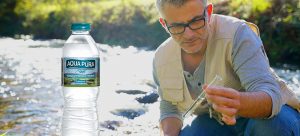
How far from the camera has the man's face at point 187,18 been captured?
3.34 meters

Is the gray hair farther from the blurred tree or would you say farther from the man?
the blurred tree

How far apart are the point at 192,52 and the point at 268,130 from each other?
2.15ft

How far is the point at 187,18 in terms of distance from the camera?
11.0 feet

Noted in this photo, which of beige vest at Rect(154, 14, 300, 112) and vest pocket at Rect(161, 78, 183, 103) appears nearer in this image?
beige vest at Rect(154, 14, 300, 112)

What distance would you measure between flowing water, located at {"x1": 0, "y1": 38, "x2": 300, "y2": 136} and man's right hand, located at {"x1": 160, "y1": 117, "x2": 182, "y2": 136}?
6.98 ft

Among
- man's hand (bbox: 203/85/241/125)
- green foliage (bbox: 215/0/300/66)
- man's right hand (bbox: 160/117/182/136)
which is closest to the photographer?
man's hand (bbox: 203/85/241/125)

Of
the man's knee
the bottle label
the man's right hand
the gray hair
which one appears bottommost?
the man's right hand

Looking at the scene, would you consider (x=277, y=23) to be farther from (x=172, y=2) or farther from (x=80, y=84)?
(x=80, y=84)

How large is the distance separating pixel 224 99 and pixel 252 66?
62 cm

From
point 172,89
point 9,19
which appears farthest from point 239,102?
point 9,19

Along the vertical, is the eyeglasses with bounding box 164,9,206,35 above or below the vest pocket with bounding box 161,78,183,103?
above

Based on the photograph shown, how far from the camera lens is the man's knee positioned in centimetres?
349

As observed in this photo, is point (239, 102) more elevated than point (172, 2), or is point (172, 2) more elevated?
point (172, 2)

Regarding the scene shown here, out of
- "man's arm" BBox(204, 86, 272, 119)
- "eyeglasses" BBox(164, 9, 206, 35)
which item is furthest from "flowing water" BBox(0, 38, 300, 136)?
"man's arm" BBox(204, 86, 272, 119)
